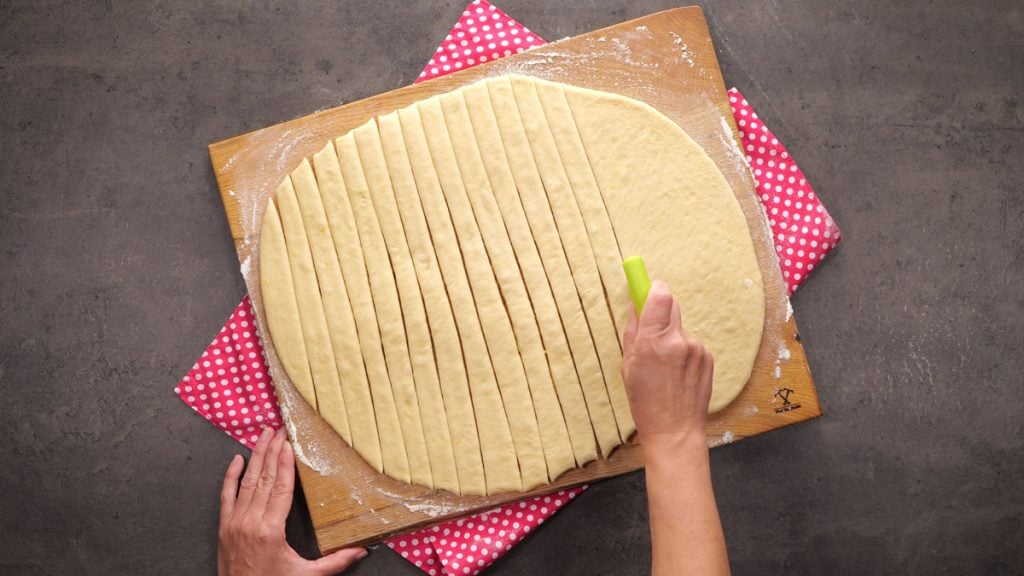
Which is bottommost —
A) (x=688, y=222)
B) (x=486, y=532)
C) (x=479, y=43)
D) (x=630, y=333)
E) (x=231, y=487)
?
(x=486, y=532)

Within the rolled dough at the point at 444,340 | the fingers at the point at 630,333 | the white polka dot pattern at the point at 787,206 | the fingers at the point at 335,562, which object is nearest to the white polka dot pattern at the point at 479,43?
the rolled dough at the point at 444,340

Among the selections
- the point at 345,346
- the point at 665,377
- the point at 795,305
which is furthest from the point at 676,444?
the point at 345,346

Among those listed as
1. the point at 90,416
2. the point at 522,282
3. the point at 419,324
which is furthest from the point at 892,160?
the point at 90,416

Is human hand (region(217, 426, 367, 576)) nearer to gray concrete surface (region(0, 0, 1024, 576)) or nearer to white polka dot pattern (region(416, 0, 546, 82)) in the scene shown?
gray concrete surface (region(0, 0, 1024, 576))

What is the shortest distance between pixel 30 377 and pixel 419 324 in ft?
3.57

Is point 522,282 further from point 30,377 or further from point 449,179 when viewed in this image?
point 30,377

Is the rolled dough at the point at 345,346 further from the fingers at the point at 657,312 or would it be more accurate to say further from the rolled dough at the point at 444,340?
the fingers at the point at 657,312

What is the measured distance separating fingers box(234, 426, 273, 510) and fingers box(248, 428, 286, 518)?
1 centimetres

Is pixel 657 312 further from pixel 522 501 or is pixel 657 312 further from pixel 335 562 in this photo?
pixel 335 562

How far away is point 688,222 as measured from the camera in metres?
1.82

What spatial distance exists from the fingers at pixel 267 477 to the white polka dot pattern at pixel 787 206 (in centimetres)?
134

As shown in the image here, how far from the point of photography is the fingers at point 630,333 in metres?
1.64

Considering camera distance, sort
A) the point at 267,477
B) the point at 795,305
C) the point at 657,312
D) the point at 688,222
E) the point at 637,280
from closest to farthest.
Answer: the point at 657,312 < the point at 637,280 < the point at 688,222 < the point at 267,477 < the point at 795,305

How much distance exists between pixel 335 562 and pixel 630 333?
948mm
